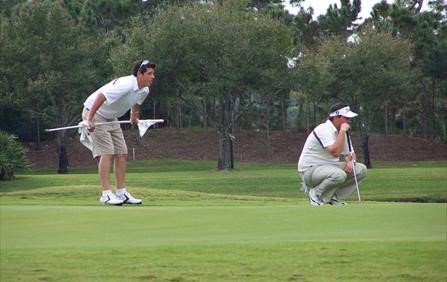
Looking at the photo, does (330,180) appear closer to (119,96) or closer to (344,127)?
(344,127)

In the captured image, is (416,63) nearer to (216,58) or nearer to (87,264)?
(216,58)

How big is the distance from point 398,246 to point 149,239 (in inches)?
83.8

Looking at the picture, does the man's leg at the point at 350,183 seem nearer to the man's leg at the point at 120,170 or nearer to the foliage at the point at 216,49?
the man's leg at the point at 120,170

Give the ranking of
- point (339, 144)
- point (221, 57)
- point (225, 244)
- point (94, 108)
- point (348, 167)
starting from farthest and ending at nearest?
1. point (221, 57)
2. point (348, 167)
3. point (339, 144)
4. point (94, 108)
5. point (225, 244)

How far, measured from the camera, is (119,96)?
42.4 ft

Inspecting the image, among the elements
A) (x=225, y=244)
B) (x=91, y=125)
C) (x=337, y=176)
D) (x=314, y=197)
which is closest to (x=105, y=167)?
(x=91, y=125)

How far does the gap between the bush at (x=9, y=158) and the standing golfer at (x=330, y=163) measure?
73.1ft

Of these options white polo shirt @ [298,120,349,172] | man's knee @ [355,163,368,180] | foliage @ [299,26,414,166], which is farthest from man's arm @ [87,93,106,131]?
foliage @ [299,26,414,166]

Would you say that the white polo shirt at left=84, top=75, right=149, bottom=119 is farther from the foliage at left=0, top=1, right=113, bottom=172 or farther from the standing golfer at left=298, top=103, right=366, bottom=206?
the foliage at left=0, top=1, right=113, bottom=172

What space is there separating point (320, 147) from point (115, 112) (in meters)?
3.09

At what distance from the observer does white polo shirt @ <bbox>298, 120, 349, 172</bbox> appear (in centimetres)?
1430

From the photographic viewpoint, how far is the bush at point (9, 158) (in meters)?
35.7

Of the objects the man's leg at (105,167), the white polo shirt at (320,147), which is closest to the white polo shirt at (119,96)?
the man's leg at (105,167)

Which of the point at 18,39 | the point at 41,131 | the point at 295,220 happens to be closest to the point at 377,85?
the point at 18,39
